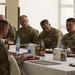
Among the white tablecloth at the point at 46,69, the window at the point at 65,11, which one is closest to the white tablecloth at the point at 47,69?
the white tablecloth at the point at 46,69

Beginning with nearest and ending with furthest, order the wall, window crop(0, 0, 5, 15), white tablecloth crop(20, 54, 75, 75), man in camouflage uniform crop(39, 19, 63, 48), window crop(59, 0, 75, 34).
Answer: white tablecloth crop(20, 54, 75, 75)
man in camouflage uniform crop(39, 19, 63, 48)
window crop(0, 0, 5, 15)
the wall
window crop(59, 0, 75, 34)

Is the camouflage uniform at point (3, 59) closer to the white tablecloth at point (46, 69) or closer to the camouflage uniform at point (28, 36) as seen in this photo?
the white tablecloth at point (46, 69)

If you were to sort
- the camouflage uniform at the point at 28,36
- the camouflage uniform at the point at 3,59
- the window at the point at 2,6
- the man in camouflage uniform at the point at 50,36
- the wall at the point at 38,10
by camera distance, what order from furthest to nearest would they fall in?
the wall at the point at 38,10 < the window at the point at 2,6 < the camouflage uniform at the point at 28,36 < the man in camouflage uniform at the point at 50,36 < the camouflage uniform at the point at 3,59

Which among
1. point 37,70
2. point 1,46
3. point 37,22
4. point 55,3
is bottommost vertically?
point 37,70

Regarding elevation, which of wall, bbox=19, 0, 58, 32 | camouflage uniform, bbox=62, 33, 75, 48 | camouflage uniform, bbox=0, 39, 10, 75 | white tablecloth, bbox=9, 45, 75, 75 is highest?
wall, bbox=19, 0, 58, 32

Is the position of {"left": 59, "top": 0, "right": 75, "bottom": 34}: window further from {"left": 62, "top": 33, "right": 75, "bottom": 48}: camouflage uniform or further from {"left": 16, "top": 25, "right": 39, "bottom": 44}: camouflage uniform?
{"left": 62, "top": 33, "right": 75, "bottom": 48}: camouflage uniform

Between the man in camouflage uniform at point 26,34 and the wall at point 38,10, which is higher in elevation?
the wall at point 38,10

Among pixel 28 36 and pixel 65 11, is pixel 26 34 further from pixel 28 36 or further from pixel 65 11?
pixel 65 11

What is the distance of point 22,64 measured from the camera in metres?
3.46

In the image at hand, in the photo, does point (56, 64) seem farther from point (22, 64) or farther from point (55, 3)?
point (55, 3)

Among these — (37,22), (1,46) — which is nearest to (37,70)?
(1,46)

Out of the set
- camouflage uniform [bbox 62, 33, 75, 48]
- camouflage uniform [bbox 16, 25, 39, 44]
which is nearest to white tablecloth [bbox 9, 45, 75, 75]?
camouflage uniform [bbox 62, 33, 75, 48]

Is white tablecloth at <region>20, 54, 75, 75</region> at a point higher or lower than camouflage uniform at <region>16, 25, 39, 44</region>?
lower

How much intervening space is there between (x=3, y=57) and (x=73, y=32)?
2163 millimetres
